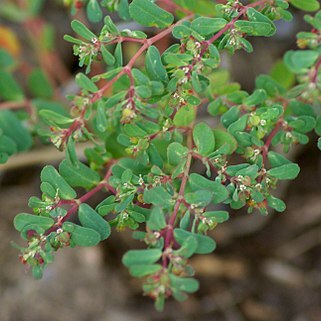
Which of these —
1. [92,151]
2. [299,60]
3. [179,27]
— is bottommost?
[92,151]

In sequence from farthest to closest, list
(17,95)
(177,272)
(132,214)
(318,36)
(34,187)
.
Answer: (34,187) → (17,95) → (318,36) → (132,214) → (177,272)

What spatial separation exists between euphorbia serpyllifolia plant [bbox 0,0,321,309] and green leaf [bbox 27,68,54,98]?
2.99 feet

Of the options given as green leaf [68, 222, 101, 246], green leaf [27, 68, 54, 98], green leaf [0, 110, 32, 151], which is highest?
green leaf [68, 222, 101, 246]

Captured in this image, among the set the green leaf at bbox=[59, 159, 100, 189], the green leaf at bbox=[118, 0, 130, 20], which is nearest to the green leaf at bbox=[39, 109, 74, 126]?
the green leaf at bbox=[59, 159, 100, 189]

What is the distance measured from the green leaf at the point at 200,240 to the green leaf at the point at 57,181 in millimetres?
328

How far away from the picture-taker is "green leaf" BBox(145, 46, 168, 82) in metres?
1.54

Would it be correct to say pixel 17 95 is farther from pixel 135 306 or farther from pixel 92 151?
pixel 135 306

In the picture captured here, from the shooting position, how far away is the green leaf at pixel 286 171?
1.52 m

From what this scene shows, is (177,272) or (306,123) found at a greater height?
(306,123)

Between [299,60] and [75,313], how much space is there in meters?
1.70

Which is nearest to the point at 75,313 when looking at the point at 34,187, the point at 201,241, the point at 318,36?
the point at 34,187

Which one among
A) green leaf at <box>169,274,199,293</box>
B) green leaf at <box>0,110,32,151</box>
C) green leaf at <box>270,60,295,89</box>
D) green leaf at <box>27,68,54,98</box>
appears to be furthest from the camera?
green leaf at <box>27,68,54,98</box>

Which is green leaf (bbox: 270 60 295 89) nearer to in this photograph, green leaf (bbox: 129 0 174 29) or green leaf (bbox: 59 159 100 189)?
green leaf (bbox: 129 0 174 29)

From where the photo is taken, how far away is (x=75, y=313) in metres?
2.78
